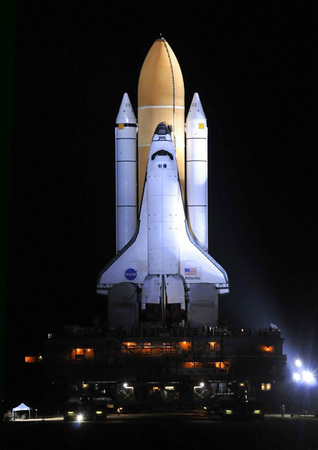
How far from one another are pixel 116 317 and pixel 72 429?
9598mm

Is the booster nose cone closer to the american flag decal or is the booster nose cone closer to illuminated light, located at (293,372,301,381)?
the american flag decal

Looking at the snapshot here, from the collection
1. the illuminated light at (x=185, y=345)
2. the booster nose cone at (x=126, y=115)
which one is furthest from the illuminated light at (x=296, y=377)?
the booster nose cone at (x=126, y=115)

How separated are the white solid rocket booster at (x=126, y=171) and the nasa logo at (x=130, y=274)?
1160 millimetres

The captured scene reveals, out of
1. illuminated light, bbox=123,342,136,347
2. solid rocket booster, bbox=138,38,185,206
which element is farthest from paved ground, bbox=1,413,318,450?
solid rocket booster, bbox=138,38,185,206

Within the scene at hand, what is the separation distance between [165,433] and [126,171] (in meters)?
14.0

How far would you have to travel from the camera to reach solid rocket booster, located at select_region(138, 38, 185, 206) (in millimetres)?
34281

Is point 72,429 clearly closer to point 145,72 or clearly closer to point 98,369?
point 98,369

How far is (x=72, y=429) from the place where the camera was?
24.6m

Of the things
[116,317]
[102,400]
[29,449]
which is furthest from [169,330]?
[29,449]

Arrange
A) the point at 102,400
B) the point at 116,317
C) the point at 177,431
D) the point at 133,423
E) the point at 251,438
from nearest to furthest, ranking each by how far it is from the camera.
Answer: the point at 251,438
the point at 177,431
the point at 133,423
the point at 102,400
the point at 116,317

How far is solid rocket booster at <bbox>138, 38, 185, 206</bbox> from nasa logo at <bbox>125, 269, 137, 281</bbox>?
122 inches

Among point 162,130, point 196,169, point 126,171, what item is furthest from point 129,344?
point 162,130

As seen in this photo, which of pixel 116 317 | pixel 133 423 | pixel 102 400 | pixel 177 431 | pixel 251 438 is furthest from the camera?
pixel 116 317

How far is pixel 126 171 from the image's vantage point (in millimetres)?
34688
